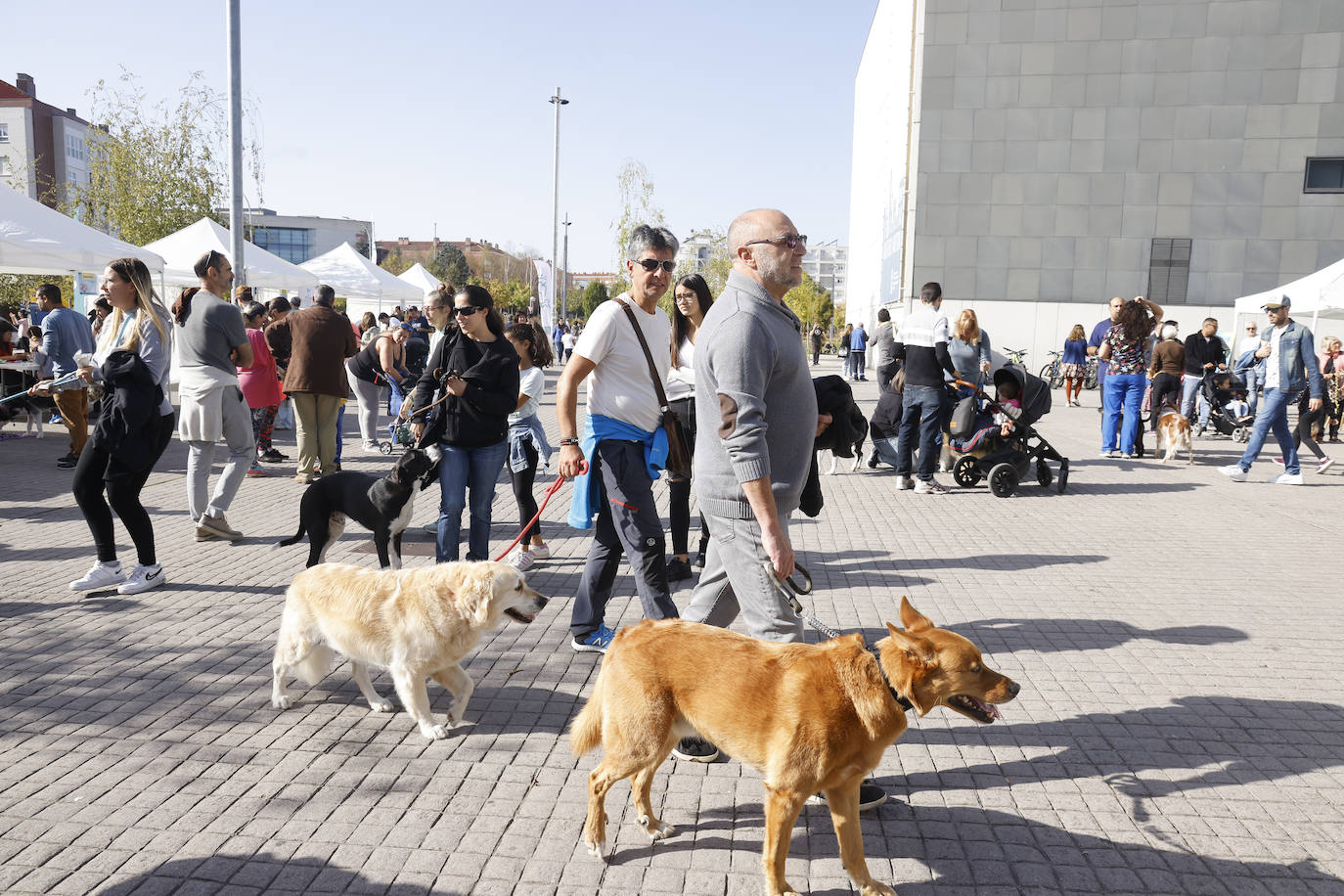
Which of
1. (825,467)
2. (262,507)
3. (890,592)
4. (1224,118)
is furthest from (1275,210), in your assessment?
(262,507)

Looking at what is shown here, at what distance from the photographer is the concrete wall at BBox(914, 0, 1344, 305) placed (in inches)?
1137

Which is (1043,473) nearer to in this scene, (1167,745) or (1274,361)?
(1274,361)

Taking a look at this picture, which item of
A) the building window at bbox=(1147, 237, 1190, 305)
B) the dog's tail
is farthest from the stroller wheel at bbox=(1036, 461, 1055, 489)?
the building window at bbox=(1147, 237, 1190, 305)

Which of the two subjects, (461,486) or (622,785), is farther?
(461,486)

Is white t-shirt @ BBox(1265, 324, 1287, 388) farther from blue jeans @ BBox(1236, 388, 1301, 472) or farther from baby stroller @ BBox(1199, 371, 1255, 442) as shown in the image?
baby stroller @ BBox(1199, 371, 1255, 442)

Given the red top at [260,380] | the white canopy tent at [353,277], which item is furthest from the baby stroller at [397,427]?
the white canopy tent at [353,277]

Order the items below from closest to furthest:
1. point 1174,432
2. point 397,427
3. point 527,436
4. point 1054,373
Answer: point 527,436 < point 397,427 < point 1174,432 < point 1054,373

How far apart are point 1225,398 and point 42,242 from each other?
18563 millimetres

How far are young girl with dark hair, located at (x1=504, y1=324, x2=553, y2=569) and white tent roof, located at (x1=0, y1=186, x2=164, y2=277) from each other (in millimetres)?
6861

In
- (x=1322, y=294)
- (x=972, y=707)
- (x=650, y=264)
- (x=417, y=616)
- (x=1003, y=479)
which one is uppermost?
(x=1322, y=294)

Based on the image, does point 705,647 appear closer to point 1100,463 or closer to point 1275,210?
point 1100,463

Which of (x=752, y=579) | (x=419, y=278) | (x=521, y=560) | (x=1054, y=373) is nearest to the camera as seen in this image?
(x=752, y=579)

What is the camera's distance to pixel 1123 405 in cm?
1341

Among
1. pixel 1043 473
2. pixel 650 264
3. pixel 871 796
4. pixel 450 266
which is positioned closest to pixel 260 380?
pixel 650 264
